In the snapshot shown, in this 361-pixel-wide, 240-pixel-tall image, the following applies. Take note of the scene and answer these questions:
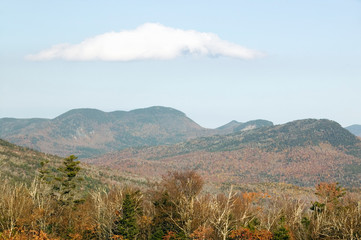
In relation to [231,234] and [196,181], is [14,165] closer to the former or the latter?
[196,181]

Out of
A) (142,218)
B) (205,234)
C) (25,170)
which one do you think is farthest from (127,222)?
(25,170)

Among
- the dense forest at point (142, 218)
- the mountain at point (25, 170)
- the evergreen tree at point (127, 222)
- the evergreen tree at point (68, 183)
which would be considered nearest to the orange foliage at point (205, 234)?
the dense forest at point (142, 218)

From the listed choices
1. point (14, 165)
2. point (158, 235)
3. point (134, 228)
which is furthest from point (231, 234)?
point (14, 165)

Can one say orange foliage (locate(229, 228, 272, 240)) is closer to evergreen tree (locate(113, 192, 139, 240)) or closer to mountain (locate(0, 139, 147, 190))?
evergreen tree (locate(113, 192, 139, 240))

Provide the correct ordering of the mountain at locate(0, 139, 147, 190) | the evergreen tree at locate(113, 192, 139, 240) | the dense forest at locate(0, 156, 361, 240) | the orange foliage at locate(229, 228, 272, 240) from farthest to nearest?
1. the mountain at locate(0, 139, 147, 190)
2. the evergreen tree at locate(113, 192, 139, 240)
3. the dense forest at locate(0, 156, 361, 240)
4. the orange foliage at locate(229, 228, 272, 240)

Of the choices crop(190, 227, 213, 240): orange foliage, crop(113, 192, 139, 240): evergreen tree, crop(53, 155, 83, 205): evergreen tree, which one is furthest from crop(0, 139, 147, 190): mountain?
crop(190, 227, 213, 240): orange foliage

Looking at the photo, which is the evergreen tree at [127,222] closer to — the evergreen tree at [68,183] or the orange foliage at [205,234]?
the orange foliage at [205,234]

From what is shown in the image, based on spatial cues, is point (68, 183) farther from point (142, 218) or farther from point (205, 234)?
point (205, 234)

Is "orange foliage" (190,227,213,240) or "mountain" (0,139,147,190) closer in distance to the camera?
"orange foliage" (190,227,213,240)

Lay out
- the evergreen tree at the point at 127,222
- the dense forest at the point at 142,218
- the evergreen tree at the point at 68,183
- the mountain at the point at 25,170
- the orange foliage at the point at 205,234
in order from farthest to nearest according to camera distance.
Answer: the mountain at the point at 25,170 → the evergreen tree at the point at 68,183 → the evergreen tree at the point at 127,222 → the dense forest at the point at 142,218 → the orange foliage at the point at 205,234

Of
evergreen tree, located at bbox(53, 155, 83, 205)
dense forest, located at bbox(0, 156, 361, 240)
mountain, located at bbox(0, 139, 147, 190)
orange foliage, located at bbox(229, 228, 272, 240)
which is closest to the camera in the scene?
orange foliage, located at bbox(229, 228, 272, 240)

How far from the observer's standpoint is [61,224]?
52844 mm

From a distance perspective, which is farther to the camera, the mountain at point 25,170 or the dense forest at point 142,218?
the mountain at point 25,170

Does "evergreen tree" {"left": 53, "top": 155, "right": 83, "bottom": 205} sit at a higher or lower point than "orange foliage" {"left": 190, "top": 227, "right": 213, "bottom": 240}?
higher
